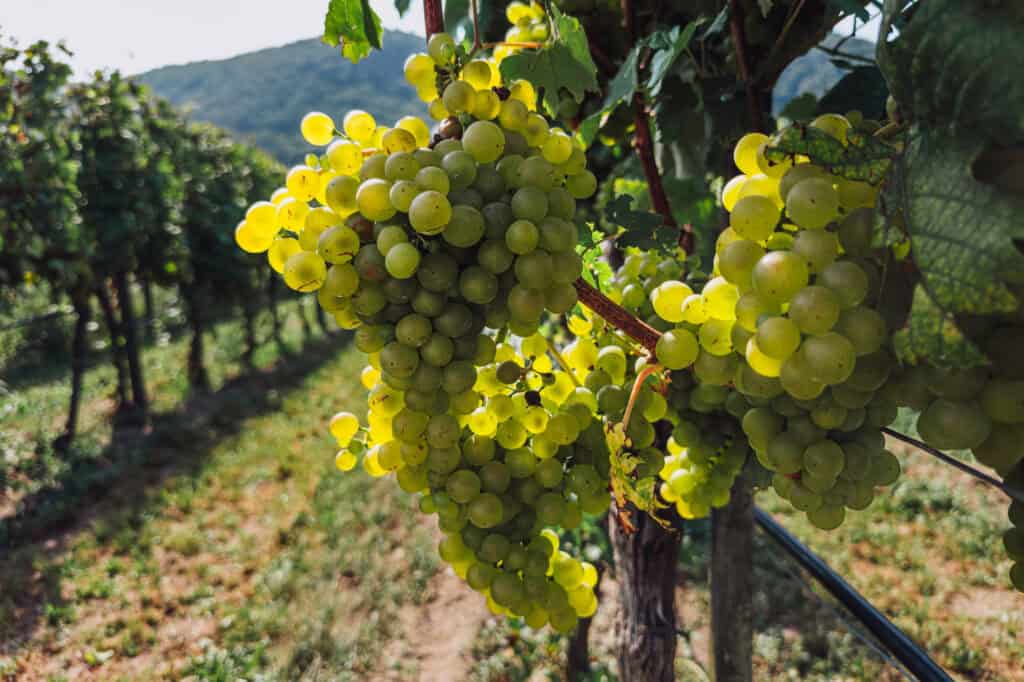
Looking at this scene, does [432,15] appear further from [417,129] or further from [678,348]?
[678,348]

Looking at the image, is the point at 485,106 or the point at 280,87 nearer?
the point at 485,106

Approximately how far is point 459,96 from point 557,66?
44 centimetres

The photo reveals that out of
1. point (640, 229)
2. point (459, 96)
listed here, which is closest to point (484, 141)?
point (459, 96)

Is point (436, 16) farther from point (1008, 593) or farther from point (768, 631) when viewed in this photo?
point (1008, 593)

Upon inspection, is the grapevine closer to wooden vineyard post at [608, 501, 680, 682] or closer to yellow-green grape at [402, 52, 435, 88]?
yellow-green grape at [402, 52, 435, 88]

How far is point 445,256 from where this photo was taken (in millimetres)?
729

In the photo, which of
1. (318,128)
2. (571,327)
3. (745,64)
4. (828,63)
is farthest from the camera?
(828,63)

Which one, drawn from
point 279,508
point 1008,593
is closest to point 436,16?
point 1008,593

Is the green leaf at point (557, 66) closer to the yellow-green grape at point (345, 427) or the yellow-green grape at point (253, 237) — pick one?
the yellow-green grape at point (253, 237)

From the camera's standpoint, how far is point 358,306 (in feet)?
2.43

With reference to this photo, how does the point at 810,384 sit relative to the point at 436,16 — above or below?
below

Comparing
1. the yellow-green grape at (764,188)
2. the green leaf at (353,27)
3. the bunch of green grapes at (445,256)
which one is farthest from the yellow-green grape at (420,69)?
the yellow-green grape at (764,188)

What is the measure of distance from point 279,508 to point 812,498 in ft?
23.3

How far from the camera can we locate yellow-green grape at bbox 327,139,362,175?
80 cm
